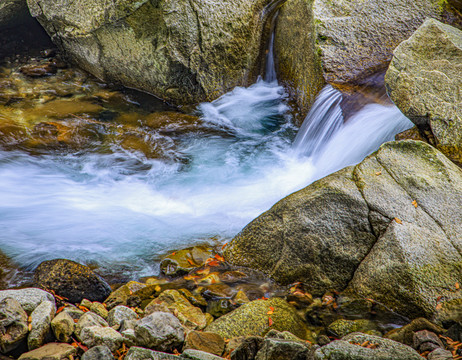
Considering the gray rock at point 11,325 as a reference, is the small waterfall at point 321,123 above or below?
above

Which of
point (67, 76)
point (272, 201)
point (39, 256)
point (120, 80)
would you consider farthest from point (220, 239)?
point (67, 76)

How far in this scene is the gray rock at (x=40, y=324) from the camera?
2684mm

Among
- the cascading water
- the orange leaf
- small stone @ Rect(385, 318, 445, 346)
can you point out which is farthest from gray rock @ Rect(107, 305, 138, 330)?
small stone @ Rect(385, 318, 445, 346)

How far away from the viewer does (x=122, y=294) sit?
3898 mm

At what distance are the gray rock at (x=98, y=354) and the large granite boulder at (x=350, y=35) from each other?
5.42 metres

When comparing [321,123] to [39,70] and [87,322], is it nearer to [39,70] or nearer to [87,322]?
[87,322]

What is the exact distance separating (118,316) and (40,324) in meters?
0.61

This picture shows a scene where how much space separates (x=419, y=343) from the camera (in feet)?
9.21

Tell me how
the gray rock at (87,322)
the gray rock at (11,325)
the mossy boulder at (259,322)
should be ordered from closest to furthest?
the gray rock at (11,325) < the gray rock at (87,322) < the mossy boulder at (259,322)

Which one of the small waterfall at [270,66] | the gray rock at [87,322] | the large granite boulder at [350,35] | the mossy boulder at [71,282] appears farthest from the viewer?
the small waterfall at [270,66]

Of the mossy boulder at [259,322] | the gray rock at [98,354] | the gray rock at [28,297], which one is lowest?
the mossy boulder at [259,322]

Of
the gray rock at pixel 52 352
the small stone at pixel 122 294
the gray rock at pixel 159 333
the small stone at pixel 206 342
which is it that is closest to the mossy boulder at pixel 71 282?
the small stone at pixel 122 294

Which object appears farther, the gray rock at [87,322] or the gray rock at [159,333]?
the gray rock at [87,322]

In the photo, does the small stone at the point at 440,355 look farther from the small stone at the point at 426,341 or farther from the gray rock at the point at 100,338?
the gray rock at the point at 100,338
